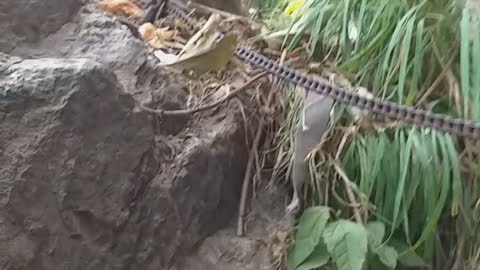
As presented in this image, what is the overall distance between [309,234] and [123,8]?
1.99 ft

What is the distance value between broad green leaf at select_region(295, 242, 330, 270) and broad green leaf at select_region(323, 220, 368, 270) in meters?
0.02

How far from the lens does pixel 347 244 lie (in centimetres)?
126

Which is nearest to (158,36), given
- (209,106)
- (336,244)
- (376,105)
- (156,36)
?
(156,36)

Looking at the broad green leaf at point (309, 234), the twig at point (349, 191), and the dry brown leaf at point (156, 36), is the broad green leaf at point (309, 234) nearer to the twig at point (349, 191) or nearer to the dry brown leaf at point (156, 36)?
the twig at point (349, 191)

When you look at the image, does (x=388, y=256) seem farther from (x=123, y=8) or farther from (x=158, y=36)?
(x=123, y=8)

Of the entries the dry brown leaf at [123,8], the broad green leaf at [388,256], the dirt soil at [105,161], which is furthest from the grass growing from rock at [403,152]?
the dry brown leaf at [123,8]

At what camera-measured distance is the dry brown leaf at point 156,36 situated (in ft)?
5.09

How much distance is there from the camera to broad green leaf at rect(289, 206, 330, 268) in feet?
4.28

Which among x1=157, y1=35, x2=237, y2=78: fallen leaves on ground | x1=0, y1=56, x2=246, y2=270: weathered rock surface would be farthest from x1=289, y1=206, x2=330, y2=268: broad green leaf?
x1=157, y1=35, x2=237, y2=78: fallen leaves on ground

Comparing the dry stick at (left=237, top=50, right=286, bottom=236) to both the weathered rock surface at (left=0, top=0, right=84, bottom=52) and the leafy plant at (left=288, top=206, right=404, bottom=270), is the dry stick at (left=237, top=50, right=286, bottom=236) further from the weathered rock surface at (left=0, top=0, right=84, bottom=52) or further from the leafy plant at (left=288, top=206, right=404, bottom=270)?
the weathered rock surface at (left=0, top=0, right=84, bottom=52)

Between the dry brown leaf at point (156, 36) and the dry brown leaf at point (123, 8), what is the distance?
2.1 inches

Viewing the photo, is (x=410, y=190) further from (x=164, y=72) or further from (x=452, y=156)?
(x=164, y=72)

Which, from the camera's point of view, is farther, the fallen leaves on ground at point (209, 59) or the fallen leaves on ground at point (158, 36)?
the fallen leaves on ground at point (158, 36)

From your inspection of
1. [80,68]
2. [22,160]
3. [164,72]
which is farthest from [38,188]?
[164,72]
